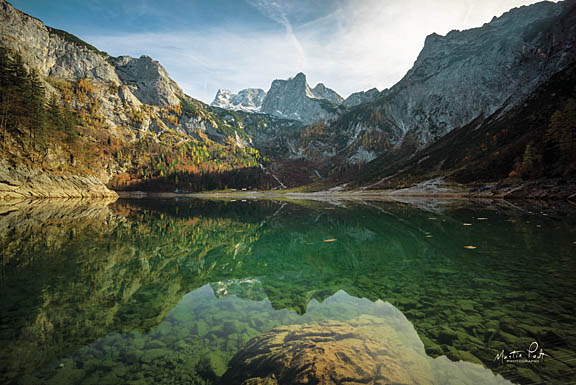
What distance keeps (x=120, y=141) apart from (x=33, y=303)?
211 metres

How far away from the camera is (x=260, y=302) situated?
1001 centimetres

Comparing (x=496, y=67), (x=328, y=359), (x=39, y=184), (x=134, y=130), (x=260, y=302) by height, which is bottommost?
(x=260, y=302)

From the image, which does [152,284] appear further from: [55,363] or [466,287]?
[466,287]

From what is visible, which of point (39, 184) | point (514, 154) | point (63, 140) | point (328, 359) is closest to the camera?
point (328, 359)

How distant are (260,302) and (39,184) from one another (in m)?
79.0

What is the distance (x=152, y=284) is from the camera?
11703 millimetres

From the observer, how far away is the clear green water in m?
5.73

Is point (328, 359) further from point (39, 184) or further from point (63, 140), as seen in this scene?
point (63, 140)

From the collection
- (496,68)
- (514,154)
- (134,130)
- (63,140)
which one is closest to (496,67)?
(496,68)

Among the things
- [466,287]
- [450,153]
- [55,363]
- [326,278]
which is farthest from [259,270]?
[450,153]

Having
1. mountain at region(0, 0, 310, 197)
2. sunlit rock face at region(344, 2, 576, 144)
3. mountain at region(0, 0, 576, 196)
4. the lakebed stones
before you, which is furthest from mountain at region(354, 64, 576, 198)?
mountain at region(0, 0, 310, 197)

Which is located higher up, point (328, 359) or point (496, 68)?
point (496, 68)

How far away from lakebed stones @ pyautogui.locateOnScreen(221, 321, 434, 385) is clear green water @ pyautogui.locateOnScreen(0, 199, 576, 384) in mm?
337

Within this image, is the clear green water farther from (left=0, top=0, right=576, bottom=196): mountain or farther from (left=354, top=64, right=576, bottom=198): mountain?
(left=0, top=0, right=576, bottom=196): mountain
